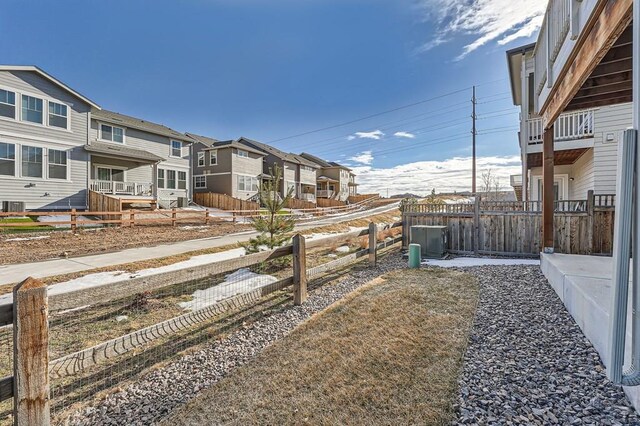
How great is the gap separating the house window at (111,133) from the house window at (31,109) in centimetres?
347

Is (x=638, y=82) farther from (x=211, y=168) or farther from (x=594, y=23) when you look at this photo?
(x=211, y=168)

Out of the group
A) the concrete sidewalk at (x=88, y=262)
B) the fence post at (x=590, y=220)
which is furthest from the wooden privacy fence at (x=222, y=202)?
the fence post at (x=590, y=220)

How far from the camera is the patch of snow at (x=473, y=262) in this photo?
7.50 metres

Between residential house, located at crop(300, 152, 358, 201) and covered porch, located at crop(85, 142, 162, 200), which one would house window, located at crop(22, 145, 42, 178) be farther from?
residential house, located at crop(300, 152, 358, 201)

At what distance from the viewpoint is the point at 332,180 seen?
149ft

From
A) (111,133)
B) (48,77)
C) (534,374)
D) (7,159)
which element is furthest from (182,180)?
(534,374)

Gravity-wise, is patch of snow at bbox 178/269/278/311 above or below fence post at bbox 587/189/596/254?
below

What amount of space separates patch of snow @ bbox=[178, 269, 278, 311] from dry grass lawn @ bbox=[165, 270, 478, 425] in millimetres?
2041

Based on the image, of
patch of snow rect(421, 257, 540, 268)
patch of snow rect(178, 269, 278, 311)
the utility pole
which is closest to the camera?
patch of snow rect(178, 269, 278, 311)

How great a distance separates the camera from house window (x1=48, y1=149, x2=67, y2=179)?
15898 millimetres

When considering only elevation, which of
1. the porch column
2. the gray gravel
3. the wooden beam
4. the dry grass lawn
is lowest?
the gray gravel

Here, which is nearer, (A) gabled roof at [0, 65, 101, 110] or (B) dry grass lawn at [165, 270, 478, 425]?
(B) dry grass lawn at [165, 270, 478, 425]

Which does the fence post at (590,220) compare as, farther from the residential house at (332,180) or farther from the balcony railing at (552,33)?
the residential house at (332,180)

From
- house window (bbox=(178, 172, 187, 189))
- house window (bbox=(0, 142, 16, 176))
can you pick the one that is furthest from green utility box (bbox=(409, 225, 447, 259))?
house window (bbox=(178, 172, 187, 189))
